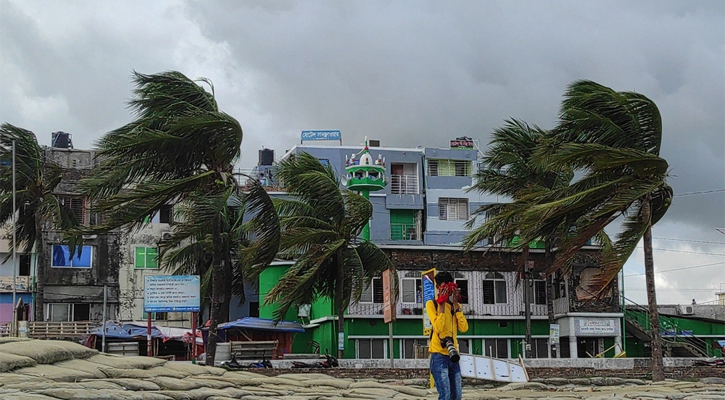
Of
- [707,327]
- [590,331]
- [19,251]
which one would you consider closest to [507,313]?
[590,331]

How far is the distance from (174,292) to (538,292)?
18259mm

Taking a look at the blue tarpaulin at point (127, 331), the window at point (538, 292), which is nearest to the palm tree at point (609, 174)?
the window at point (538, 292)

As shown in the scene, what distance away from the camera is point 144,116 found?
915 inches

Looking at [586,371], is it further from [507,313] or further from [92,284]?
[92,284]

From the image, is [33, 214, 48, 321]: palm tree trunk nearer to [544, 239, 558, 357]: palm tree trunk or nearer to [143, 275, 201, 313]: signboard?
[143, 275, 201, 313]: signboard

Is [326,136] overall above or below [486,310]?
above

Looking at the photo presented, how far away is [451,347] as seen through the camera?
33.4 ft

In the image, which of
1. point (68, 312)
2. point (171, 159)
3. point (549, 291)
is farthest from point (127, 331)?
point (549, 291)

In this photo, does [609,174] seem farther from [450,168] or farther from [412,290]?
[450,168]

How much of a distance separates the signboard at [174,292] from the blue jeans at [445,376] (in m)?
16.8

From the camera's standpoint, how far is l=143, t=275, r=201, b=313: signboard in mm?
26219

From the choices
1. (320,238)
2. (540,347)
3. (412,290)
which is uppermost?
(320,238)

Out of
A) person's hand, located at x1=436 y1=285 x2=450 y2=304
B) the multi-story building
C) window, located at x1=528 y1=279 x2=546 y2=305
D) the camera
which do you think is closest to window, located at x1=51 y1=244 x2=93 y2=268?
the multi-story building

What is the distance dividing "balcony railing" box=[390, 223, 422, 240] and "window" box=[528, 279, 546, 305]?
1195 cm
